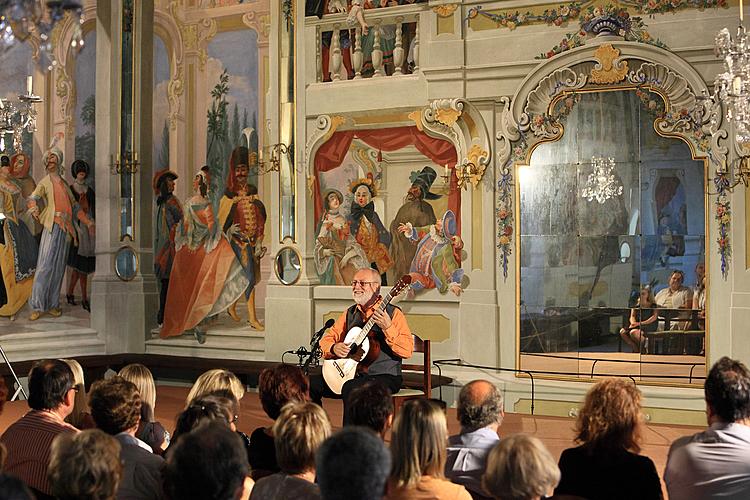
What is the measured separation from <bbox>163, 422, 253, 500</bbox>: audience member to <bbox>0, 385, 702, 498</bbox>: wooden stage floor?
554 cm

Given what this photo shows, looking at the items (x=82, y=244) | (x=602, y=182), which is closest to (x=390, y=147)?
(x=602, y=182)

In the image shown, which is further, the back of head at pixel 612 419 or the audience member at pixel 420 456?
the back of head at pixel 612 419

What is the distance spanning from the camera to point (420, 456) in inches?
154

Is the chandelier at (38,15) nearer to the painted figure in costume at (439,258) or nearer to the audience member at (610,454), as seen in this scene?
the audience member at (610,454)

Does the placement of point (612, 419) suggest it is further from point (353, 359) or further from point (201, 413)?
point (353, 359)

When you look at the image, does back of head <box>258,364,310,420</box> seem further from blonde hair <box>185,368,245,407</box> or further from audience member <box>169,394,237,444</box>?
audience member <box>169,394,237,444</box>

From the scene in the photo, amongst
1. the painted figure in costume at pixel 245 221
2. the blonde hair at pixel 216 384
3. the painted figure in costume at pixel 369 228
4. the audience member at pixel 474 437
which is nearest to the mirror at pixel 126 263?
the painted figure in costume at pixel 245 221

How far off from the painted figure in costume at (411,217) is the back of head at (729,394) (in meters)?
7.32

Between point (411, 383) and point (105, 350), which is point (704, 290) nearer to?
point (411, 383)

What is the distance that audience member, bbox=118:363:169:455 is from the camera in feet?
17.6

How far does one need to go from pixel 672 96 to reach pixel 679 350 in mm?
2729

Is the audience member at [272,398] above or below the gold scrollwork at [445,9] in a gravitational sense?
below

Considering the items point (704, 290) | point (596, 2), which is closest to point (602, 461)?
point (704, 290)

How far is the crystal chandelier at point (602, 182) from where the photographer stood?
10812 mm
